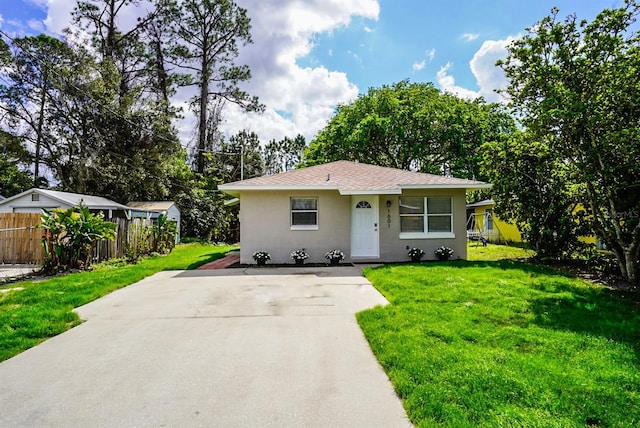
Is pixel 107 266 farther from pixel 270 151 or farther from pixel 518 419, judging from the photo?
pixel 270 151

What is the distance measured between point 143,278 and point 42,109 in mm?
18692

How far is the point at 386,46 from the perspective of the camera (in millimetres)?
13602

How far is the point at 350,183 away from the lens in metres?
11.1

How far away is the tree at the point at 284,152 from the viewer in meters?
42.3

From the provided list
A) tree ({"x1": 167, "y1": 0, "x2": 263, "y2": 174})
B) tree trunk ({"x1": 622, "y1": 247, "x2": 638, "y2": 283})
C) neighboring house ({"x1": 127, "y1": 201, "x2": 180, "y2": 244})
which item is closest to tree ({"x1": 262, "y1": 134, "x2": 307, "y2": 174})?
tree ({"x1": 167, "y1": 0, "x2": 263, "y2": 174})

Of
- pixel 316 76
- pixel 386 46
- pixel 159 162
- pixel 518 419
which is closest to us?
pixel 518 419

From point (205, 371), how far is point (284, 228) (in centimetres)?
760

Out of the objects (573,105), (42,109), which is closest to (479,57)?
(573,105)

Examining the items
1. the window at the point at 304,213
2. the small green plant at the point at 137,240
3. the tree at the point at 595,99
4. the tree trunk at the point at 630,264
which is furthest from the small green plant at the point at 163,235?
the tree trunk at the point at 630,264

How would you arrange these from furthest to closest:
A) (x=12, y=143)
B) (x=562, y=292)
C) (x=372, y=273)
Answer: (x=12, y=143) < (x=372, y=273) < (x=562, y=292)

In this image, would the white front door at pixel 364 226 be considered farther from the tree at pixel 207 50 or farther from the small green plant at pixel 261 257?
the tree at pixel 207 50

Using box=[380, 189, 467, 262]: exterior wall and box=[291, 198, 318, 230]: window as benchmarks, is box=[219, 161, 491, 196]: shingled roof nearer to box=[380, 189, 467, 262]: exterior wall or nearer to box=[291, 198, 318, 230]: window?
box=[380, 189, 467, 262]: exterior wall

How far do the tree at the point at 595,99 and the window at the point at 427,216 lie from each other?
3567 mm

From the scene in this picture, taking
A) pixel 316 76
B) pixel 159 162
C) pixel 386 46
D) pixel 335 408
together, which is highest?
pixel 316 76
